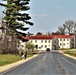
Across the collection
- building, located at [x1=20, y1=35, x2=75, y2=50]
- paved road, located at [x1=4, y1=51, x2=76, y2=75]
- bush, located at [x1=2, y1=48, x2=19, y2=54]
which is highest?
building, located at [x1=20, y1=35, x2=75, y2=50]

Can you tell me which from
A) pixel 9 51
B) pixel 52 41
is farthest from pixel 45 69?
pixel 52 41

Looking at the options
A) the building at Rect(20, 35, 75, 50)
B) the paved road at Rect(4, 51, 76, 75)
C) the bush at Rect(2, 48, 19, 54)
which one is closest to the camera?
the paved road at Rect(4, 51, 76, 75)

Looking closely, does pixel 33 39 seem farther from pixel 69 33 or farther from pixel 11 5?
pixel 11 5

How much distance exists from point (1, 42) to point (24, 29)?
1326 centimetres

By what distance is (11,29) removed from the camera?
81.6 metres

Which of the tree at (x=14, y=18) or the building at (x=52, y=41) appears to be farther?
the building at (x=52, y=41)

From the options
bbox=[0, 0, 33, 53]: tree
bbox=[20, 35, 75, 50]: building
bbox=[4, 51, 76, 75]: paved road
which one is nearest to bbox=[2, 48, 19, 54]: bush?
bbox=[0, 0, 33, 53]: tree

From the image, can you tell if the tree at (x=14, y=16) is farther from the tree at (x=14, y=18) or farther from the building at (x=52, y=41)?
the building at (x=52, y=41)

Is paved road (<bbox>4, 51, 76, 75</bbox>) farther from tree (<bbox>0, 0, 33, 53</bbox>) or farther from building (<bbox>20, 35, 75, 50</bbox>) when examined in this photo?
building (<bbox>20, 35, 75, 50</bbox>)

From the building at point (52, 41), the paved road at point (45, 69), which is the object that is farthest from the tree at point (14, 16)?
the building at point (52, 41)

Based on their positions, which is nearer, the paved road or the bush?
the paved road

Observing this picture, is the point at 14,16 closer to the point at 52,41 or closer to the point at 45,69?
the point at 45,69

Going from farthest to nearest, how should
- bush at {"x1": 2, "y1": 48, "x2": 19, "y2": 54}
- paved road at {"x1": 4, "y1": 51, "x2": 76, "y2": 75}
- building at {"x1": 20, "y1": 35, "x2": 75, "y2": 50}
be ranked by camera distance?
building at {"x1": 20, "y1": 35, "x2": 75, "y2": 50}, bush at {"x1": 2, "y1": 48, "x2": 19, "y2": 54}, paved road at {"x1": 4, "y1": 51, "x2": 76, "y2": 75}

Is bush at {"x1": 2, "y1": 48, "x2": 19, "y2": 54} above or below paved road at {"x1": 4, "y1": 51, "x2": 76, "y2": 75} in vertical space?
above
